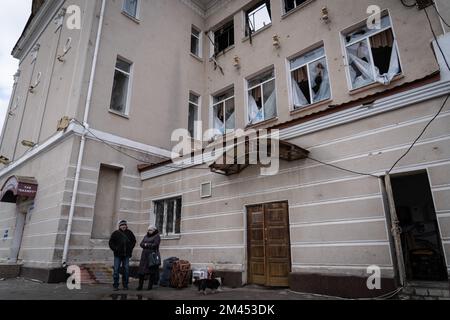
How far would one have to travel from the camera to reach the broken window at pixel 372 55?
9.18 m

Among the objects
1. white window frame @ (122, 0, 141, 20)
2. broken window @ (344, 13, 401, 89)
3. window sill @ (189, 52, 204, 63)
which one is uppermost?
white window frame @ (122, 0, 141, 20)

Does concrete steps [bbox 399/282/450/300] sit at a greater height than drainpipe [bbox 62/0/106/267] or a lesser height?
lesser

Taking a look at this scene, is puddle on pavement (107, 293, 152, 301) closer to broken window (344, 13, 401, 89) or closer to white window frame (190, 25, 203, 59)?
broken window (344, 13, 401, 89)

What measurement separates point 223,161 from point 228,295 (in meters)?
3.32

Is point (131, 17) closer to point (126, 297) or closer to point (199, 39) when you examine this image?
point (199, 39)

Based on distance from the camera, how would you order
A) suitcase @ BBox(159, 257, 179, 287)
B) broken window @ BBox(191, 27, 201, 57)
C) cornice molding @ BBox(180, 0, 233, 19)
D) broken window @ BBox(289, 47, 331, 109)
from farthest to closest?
1. broken window @ BBox(191, 27, 201, 57)
2. cornice molding @ BBox(180, 0, 233, 19)
3. broken window @ BBox(289, 47, 331, 109)
4. suitcase @ BBox(159, 257, 179, 287)

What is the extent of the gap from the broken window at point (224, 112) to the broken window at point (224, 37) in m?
2.41

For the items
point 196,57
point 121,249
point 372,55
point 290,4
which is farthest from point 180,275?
point 290,4

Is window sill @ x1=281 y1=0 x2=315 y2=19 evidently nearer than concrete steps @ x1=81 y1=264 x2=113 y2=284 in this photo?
No

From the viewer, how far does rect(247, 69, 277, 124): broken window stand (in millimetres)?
12102

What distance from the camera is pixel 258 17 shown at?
1378 centimetres

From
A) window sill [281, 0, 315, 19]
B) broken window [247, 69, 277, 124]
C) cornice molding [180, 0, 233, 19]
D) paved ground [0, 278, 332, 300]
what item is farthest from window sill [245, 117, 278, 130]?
cornice molding [180, 0, 233, 19]

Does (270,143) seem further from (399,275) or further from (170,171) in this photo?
(170,171)
